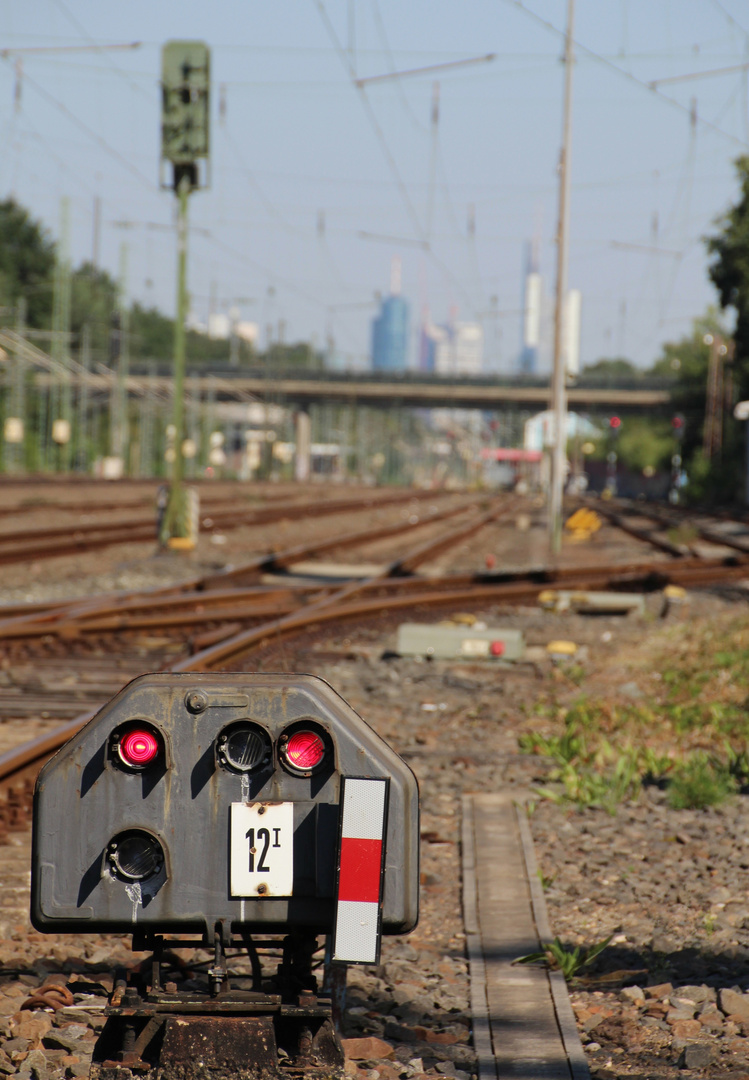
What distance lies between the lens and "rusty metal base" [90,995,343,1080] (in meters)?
2.53

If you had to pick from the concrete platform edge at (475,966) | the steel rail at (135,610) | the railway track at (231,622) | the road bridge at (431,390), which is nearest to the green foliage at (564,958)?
the concrete platform edge at (475,966)

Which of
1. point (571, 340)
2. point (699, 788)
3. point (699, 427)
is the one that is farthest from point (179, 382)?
point (699, 427)

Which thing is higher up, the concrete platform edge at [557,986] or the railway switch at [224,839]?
the railway switch at [224,839]

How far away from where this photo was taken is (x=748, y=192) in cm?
6150

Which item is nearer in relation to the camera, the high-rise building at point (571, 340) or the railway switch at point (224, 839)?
the railway switch at point (224, 839)

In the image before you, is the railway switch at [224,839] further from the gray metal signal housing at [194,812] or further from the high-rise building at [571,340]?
the high-rise building at [571,340]

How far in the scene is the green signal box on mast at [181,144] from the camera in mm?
16906

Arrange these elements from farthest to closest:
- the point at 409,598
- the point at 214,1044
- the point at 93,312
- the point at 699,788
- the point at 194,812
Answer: the point at 93,312 → the point at 409,598 → the point at 699,788 → the point at 194,812 → the point at 214,1044

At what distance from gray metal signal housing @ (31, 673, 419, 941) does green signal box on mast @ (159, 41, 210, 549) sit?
14287 mm

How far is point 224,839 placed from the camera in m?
2.64

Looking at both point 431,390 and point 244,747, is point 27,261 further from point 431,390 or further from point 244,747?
point 244,747

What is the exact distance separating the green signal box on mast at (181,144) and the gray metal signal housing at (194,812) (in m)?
14.3

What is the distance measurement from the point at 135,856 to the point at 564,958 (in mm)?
1585

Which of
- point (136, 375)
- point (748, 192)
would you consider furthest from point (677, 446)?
point (136, 375)
